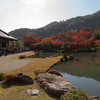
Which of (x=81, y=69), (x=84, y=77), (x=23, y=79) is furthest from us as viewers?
(x=81, y=69)

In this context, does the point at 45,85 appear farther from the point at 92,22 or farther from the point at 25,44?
the point at 92,22

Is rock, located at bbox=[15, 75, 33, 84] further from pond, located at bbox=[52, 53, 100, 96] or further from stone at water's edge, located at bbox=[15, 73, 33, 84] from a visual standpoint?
pond, located at bbox=[52, 53, 100, 96]

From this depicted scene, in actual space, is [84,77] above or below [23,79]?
below

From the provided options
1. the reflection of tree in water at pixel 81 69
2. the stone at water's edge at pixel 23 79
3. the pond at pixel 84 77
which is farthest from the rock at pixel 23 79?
the reflection of tree in water at pixel 81 69

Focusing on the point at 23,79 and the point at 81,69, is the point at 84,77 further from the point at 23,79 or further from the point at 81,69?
the point at 23,79

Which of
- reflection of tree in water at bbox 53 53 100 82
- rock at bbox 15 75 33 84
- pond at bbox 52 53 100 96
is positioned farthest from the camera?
reflection of tree in water at bbox 53 53 100 82

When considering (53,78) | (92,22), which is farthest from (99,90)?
(92,22)

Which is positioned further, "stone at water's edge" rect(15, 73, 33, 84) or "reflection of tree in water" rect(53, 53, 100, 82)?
"reflection of tree in water" rect(53, 53, 100, 82)

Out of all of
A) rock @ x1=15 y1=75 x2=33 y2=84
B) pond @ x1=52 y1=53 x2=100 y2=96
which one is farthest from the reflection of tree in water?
rock @ x1=15 y1=75 x2=33 y2=84

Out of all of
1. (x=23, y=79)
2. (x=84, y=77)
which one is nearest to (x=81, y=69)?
(x=84, y=77)

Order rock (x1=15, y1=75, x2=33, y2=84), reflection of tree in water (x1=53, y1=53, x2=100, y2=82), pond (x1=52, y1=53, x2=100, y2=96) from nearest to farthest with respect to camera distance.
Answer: rock (x1=15, y1=75, x2=33, y2=84), pond (x1=52, y1=53, x2=100, y2=96), reflection of tree in water (x1=53, y1=53, x2=100, y2=82)

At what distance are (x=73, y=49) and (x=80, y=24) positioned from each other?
93.3 metres

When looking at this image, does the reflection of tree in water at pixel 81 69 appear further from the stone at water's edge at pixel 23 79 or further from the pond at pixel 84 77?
the stone at water's edge at pixel 23 79

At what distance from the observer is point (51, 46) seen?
39.0m
